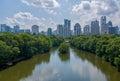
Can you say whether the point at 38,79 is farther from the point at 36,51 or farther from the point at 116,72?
the point at 36,51

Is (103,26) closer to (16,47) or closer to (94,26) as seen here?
(94,26)

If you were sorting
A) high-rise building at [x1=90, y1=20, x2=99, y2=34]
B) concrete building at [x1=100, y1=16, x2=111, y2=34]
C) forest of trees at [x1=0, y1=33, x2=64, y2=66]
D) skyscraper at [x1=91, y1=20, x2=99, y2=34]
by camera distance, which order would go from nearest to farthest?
forest of trees at [x1=0, y1=33, x2=64, y2=66] < concrete building at [x1=100, y1=16, x2=111, y2=34] < high-rise building at [x1=90, y1=20, x2=99, y2=34] < skyscraper at [x1=91, y1=20, x2=99, y2=34]

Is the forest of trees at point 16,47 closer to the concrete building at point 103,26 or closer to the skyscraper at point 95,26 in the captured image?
the concrete building at point 103,26

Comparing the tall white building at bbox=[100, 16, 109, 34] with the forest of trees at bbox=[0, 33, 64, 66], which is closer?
the forest of trees at bbox=[0, 33, 64, 66]

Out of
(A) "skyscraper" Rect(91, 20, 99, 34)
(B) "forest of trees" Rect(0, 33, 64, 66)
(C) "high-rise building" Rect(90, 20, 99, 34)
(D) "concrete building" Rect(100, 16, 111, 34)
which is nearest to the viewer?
(B) "forest of trees" Rect(0, 33, 64, 66)

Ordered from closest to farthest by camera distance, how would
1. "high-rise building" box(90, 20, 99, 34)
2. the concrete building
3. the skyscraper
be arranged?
the concrete building → "high-rise building" box(90, 20, 99, 34) → the skyscraper

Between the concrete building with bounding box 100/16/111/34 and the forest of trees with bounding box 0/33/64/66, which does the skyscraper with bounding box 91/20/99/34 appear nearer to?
the concrete building with bounding box 100/16/111/34

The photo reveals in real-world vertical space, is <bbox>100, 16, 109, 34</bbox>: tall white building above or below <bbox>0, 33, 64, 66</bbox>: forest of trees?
above

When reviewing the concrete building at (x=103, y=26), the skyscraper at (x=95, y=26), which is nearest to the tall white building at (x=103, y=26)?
the concrete building at (x=103, y=26)

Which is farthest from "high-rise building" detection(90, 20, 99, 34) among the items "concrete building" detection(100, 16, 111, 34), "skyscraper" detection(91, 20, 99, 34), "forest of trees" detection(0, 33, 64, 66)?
"forest of trees" detection(0, 33, 64, 66)

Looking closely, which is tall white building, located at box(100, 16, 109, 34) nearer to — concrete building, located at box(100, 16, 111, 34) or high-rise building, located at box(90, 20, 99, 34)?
concrete building, located at box(100, 16, 111, 34)

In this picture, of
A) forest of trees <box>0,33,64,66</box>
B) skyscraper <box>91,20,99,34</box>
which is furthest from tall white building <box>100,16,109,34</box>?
forest of trees <box>0,33,64,66</box>

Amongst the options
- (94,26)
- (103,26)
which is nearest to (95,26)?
(94,26)
